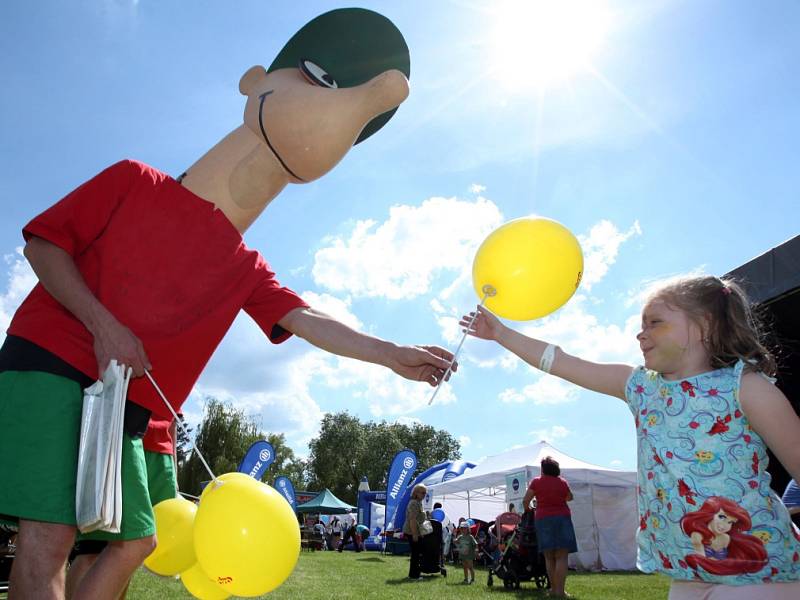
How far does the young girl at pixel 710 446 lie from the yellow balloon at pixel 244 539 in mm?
1244

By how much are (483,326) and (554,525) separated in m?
5.44

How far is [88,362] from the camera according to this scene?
1820 millimetres

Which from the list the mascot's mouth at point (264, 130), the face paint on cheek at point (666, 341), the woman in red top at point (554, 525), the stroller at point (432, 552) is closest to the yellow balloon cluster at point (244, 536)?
the mascot's mouth at point (264, 130)

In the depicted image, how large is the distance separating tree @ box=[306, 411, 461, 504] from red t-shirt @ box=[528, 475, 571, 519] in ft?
155

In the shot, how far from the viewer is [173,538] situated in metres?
2.49

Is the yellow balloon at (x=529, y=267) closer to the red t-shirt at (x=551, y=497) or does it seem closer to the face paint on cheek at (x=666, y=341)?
the face paint on cheek at (x=666, y=341)

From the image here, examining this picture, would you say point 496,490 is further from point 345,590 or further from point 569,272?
point 569,272

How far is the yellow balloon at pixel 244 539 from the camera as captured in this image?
6.55 feet

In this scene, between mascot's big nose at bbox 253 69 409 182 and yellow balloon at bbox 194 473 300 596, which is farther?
mascot's big nose at bbox 253 69 409 182

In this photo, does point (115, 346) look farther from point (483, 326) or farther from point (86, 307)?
point (483, 326)

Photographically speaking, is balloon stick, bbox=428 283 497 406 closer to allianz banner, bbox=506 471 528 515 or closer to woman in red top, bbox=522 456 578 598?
woman in red top, bbox=522 456 578 598

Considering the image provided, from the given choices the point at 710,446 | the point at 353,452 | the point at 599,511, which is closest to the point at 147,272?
the point at 710,446

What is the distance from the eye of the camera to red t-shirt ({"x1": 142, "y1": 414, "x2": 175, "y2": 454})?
215 cm

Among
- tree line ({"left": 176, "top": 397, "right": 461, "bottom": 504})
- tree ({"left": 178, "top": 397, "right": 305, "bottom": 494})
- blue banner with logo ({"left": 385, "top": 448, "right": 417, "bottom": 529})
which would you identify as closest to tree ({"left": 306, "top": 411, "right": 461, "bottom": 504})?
tree line ({"left": 176, "top": 397, "right": 461, "bottom": 504})
